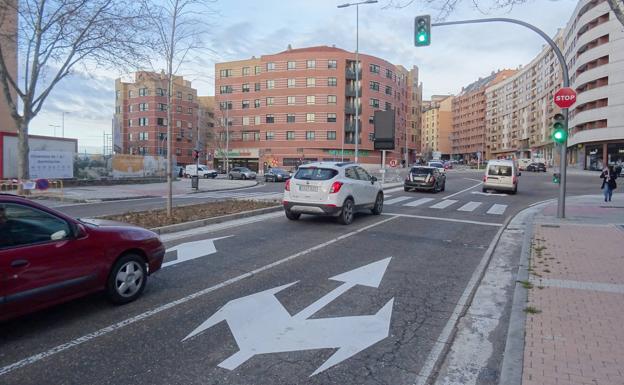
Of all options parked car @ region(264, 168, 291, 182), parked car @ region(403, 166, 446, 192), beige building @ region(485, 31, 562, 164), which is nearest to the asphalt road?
parked car @ region(403, 166, 446, 192)

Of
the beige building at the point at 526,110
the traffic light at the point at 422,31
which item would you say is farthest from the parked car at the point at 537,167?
the traffic light at the point at 422,31

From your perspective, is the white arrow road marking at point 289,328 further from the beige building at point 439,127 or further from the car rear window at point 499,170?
the beige building at point 439,127

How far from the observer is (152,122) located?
3511 inches

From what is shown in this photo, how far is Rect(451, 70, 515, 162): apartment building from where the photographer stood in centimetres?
13975

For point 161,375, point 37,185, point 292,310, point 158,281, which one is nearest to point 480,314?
point 292,310

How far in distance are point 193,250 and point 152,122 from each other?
3470 inches

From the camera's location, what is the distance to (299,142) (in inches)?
2798

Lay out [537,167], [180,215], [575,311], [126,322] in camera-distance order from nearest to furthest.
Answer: [126,322] → [575,311] → [180,215] → [537,167]

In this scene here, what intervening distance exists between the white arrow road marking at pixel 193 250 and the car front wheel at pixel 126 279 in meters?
1.67

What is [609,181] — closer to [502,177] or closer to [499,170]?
[502,177]

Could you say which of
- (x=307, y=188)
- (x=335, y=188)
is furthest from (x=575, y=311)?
(x=307, y=188)

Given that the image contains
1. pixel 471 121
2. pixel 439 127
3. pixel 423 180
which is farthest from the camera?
pixel 439 127

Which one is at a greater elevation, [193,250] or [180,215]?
[180,215]

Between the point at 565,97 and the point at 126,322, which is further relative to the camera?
the point at 565,97
